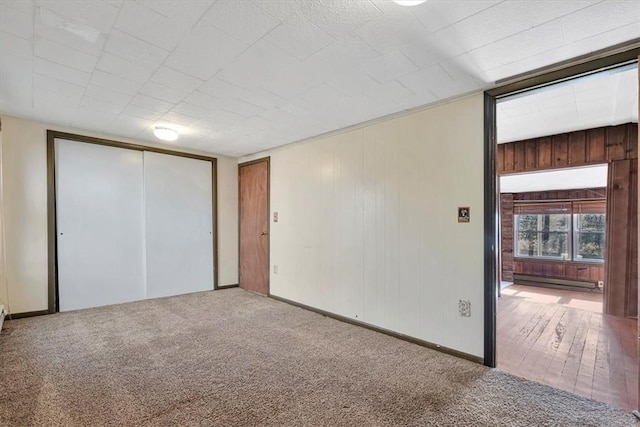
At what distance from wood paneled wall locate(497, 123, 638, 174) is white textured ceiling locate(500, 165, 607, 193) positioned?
2.60 feet

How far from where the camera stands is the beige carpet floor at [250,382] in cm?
181

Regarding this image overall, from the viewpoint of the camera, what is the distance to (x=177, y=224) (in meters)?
4.73

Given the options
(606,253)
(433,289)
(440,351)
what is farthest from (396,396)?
(606,253)

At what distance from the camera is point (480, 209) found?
256 cm

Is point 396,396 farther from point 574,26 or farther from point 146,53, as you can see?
point 146,53

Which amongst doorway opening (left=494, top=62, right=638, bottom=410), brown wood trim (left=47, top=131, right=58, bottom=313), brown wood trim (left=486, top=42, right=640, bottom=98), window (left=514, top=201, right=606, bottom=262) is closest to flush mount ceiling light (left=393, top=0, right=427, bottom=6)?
brown wood trim (left=486, top=42, right=640, bottom=98)

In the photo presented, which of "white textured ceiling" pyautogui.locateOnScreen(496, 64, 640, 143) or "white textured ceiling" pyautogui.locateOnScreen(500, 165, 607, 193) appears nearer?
"white textured ceiling" pyautogui.locateOnScreen(496, 64, 640, 143)

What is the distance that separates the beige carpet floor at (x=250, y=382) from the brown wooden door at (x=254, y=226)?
64.7 inches

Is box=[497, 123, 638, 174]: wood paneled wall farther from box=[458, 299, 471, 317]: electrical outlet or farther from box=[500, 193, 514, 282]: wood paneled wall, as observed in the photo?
box=[500, 193, 514, 282]: wood paneled wall

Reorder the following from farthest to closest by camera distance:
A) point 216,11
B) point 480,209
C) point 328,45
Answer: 1. point 480,209
2. point 328,45
3. point 216,11

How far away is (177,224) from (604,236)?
6442 millimetres

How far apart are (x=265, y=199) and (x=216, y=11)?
3.37 meters

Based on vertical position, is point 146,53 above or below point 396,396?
above

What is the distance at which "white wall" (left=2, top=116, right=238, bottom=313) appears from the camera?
3451 millimetres
